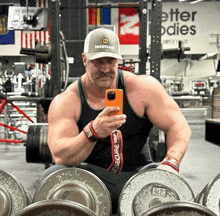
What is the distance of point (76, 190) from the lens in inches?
50.4

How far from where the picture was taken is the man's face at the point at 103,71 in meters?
1.61

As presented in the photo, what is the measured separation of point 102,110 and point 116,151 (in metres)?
0.26

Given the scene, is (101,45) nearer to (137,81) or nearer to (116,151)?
(137,81)

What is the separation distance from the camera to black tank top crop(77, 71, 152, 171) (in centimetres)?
172

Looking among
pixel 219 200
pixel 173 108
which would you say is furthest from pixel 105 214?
pixel 173 108

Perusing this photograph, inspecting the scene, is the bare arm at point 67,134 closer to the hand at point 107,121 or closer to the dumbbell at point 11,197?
the hand at point 107,121

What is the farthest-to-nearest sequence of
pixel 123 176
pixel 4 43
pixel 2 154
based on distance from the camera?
pixel 4 43
pixel 2 154
pixel 123 176

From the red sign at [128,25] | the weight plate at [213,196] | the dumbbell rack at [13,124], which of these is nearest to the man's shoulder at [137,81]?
the weight plate at [213,196]

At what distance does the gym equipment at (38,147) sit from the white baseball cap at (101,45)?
1257 millimetres

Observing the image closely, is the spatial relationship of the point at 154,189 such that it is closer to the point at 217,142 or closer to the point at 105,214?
the point at 105,214

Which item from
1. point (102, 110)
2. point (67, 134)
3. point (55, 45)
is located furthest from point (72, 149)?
point (55, 45)

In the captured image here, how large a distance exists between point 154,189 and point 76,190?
0.32 meters

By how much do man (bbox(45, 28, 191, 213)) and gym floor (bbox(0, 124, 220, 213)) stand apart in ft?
3.54

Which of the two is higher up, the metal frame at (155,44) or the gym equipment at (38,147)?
the metal frame at (155,44)
